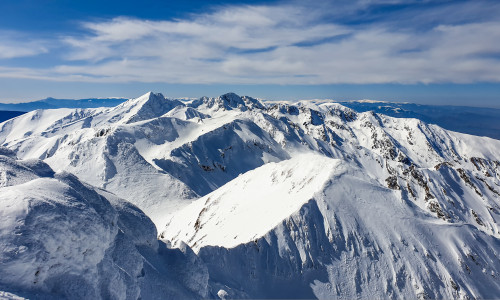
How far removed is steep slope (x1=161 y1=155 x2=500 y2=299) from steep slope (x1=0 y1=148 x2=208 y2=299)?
37.7ft

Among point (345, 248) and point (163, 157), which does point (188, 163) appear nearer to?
point (163, 157)

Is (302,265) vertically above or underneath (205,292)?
underneath

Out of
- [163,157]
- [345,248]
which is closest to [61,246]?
[345,248]

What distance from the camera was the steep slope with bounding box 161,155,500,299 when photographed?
111 feet

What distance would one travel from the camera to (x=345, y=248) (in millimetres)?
36625

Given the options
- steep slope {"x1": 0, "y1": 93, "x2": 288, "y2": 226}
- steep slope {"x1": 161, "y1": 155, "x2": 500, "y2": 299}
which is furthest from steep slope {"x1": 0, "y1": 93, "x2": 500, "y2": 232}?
steep slope {"x1": 161, "y1": 155, "x2": 500, "y2": 299}

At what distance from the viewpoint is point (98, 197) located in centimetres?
2139

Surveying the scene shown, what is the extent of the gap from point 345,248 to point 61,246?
105 ft

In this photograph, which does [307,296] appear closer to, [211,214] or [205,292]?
[205,292]

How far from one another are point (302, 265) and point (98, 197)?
24.7 m

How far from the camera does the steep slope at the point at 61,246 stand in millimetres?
12969

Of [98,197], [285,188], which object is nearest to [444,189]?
[285,188]

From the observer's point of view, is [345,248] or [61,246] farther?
[345,248]

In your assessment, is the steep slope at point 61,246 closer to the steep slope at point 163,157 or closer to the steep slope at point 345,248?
the steep slope at point 345,248
